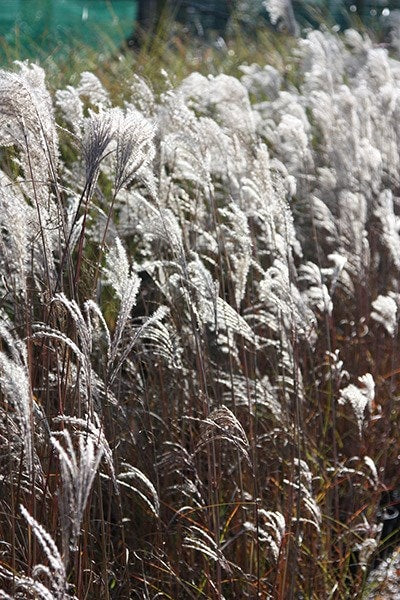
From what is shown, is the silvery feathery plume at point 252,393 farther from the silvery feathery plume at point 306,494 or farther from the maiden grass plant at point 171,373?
the silvery feathery plume at point 306,494

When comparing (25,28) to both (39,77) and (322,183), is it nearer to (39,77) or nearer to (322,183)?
(322,183)

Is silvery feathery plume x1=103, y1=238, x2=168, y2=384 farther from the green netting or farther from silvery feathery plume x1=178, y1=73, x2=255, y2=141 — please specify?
the green netting

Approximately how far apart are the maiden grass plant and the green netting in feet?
11.8

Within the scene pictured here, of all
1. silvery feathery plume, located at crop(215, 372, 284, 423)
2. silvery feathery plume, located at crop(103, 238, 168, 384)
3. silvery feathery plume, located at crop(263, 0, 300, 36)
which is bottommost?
silvery feathery plume, located at crop(215, 372, 284, 423)

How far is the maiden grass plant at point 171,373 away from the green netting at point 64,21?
11.8 ft

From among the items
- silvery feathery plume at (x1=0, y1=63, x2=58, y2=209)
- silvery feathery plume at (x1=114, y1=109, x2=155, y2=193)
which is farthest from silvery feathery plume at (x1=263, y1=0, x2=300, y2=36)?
silvery feathery plume at (x1=114, y1=109, x2=155, y2=193)

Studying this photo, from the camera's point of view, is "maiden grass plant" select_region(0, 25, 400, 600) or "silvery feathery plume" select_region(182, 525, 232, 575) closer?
"maiden grass plant" select_region(0, 25, 400, 600)

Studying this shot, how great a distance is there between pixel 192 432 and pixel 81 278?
2.03 feet

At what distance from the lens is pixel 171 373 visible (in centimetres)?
298

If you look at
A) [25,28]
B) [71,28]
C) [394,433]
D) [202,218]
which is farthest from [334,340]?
[71,28]

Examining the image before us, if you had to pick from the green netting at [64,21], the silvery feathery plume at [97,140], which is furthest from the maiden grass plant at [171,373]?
the green netting at [64,21]

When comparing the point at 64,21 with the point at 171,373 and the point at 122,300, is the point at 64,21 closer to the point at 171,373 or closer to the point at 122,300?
the point at 171,373

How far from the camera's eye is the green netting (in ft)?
24.7

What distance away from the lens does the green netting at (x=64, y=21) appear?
7.52 m
